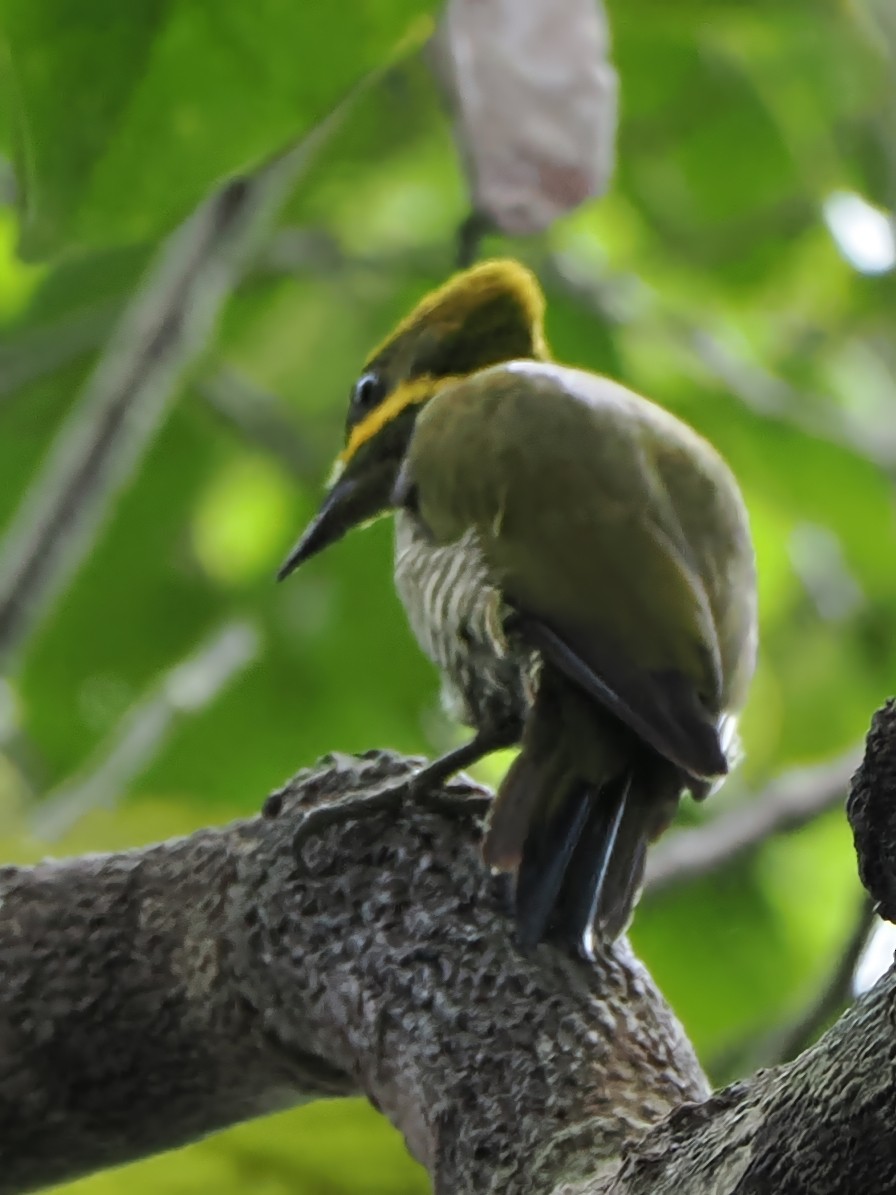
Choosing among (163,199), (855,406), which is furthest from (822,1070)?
(855,406)

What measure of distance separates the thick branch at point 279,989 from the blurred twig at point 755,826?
2.22 ft

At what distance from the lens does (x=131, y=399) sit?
5.28 feet

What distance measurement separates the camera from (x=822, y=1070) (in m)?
0.58

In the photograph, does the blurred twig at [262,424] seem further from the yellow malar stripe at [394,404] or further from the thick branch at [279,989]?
the thick branch at [279,989]

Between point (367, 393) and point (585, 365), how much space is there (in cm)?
34

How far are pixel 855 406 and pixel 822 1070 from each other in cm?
250

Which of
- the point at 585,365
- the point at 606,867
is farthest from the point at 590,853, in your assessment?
the point at 585,365

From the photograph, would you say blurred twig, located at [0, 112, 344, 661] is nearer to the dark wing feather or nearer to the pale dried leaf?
the pale dried leaf

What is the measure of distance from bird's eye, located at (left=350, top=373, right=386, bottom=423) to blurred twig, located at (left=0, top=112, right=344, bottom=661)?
0.50 feet

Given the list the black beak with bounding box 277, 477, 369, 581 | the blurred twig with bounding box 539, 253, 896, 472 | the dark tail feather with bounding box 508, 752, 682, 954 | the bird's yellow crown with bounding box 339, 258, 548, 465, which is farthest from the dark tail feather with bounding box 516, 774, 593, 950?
the blurred twig with bounding box 539, 253, 896, 472

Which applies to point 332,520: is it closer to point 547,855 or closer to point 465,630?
point 465,630

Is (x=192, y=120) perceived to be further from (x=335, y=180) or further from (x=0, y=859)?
(x=335, y=180)

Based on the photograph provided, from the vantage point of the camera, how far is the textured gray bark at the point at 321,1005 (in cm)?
91

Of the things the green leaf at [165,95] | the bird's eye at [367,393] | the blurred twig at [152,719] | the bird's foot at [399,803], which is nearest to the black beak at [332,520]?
the bird's eye at [367,393]
